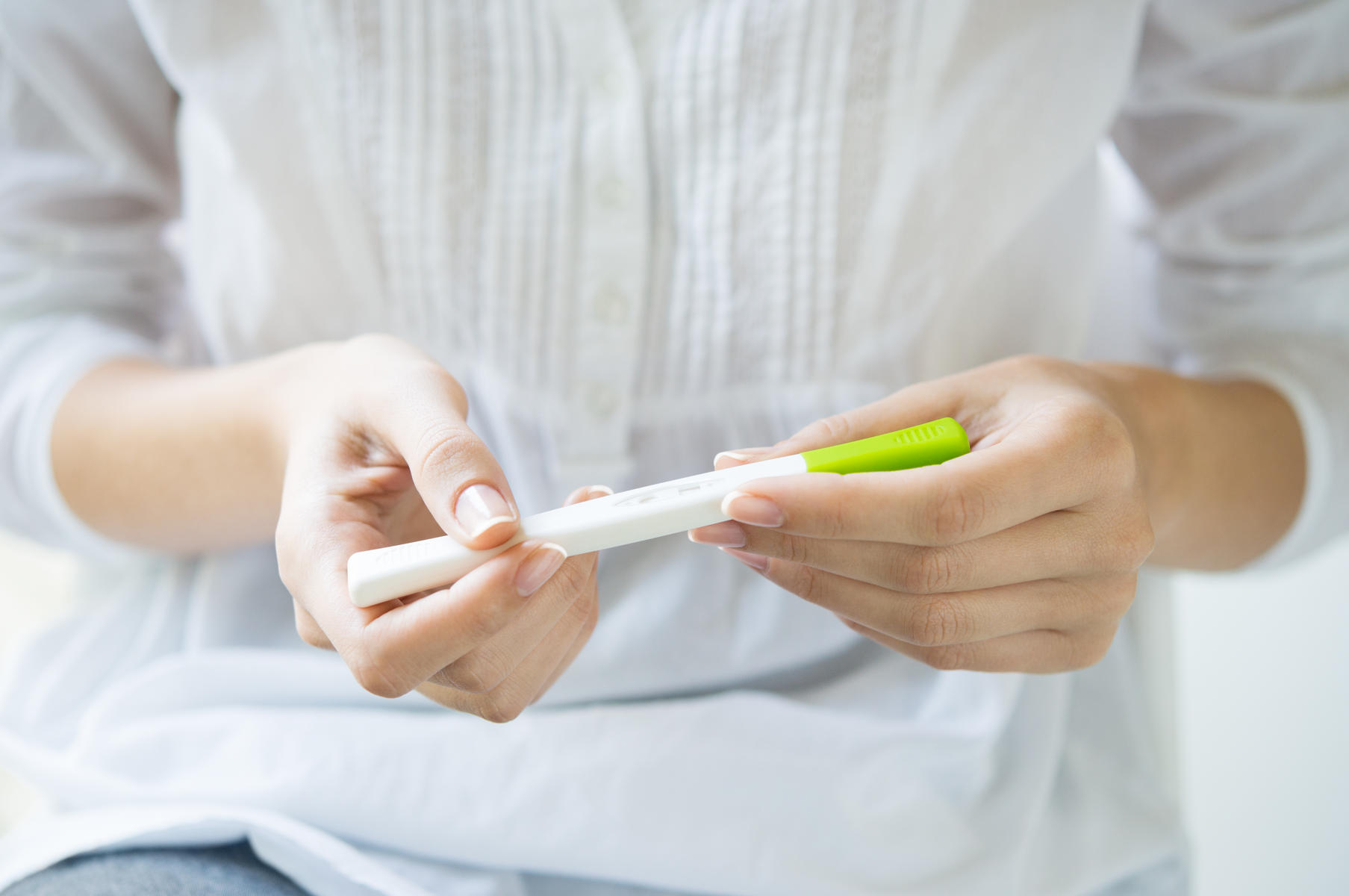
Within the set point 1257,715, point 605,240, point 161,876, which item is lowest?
point 1257,715

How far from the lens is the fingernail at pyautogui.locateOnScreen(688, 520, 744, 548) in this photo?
31 centimetres

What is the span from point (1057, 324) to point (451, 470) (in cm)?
36

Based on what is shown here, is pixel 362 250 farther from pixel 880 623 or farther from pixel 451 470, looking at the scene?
pixel 880 623

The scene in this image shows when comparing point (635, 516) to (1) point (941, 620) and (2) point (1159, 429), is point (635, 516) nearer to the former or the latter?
(1) point (941, 620)

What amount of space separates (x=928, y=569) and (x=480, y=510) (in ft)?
0.52

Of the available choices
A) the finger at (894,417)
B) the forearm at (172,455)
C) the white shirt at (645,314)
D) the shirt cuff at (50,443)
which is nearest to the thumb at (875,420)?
the finger at (894,417)

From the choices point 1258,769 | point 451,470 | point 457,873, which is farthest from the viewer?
point 1258,769

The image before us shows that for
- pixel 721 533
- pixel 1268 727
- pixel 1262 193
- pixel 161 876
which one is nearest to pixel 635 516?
pixel 721 533

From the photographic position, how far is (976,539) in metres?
0.32

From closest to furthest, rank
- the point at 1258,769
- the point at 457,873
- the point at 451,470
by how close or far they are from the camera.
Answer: the point at 451,470 → the point at 457,873 → the point at 1258,769

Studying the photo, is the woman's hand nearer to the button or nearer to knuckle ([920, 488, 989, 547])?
knuckle ([920, 488, 989, 547])

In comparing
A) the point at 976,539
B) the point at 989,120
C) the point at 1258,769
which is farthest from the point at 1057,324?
the point at 1258,769

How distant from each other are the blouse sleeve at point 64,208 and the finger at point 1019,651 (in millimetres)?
424

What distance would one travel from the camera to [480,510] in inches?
11.2
